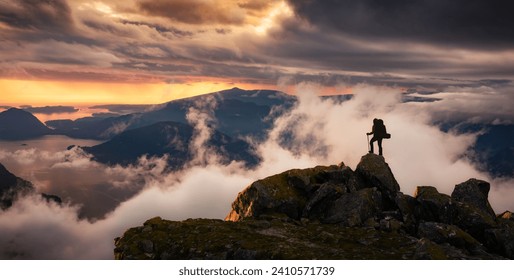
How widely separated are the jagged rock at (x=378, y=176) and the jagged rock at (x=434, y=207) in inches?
88.2

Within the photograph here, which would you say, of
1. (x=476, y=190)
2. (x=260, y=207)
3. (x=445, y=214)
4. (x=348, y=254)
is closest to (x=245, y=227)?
(x=260, y=207)

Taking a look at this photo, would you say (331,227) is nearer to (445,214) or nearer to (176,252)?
(445,214)

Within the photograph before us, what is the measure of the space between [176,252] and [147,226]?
3.70m

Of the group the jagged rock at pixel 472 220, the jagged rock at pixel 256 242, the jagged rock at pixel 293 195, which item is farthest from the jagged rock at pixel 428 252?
the jagged rock at pixel 293 195

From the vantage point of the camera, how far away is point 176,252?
18.6 m

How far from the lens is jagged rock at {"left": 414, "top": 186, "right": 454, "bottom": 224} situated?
2369cm

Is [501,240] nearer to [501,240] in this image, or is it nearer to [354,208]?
[501,240]

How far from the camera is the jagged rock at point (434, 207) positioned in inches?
933

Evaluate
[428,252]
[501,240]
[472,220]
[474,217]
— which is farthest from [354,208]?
[428,252]

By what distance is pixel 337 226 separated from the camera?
22.9m
